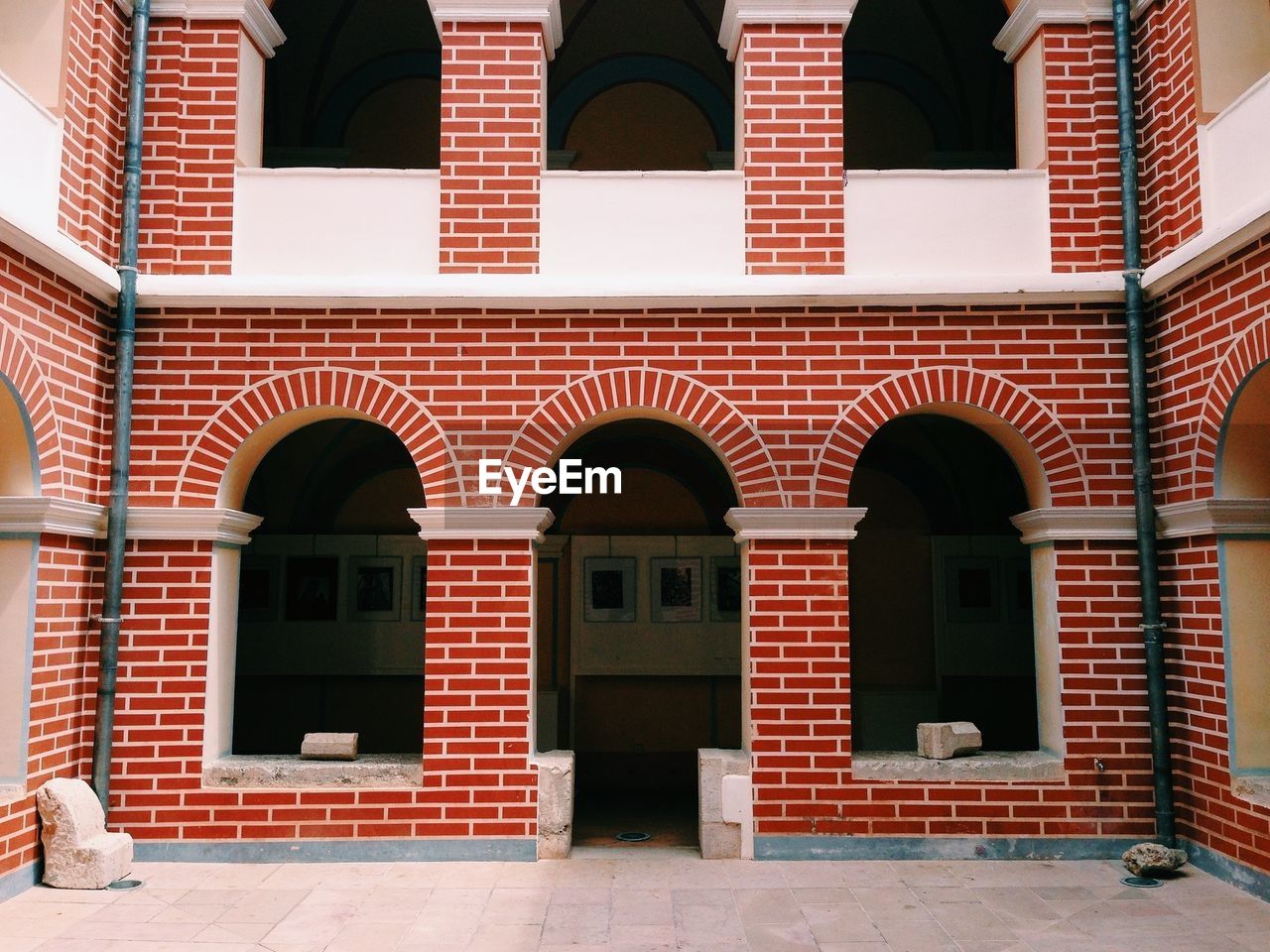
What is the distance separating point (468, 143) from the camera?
23.5ft

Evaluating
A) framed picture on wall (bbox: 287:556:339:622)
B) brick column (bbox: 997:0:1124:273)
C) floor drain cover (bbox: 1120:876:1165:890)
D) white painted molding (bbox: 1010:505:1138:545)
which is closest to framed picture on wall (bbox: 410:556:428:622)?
framed picture on wall (bbox: 287:556:339:622)

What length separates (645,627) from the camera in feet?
32.6

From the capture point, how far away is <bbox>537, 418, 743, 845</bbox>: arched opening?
984 cm

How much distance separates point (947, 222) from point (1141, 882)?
433cm

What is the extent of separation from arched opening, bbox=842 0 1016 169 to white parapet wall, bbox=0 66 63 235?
6588 mm

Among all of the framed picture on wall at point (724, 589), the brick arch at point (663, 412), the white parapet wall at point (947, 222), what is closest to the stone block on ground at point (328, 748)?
the brick arch at point (663, 412)

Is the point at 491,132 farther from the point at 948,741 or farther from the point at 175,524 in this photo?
the point at 948,741

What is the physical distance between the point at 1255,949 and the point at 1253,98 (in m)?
4.59

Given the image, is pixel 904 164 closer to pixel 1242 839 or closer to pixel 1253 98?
pixel 1253 98

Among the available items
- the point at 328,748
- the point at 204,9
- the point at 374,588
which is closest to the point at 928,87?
the point at 204,9

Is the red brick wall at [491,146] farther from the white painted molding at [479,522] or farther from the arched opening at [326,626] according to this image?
the arched opening at [326,626]

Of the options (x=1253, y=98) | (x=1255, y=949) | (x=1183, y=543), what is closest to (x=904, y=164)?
(x=1253, y=98)

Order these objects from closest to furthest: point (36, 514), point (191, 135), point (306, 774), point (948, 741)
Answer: point (36, 514) → point (306, 774) → point (948, 741) → point (191, 135)

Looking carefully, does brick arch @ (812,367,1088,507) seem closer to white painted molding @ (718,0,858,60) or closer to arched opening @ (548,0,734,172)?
white painted molding @ (718,0,858,60)
